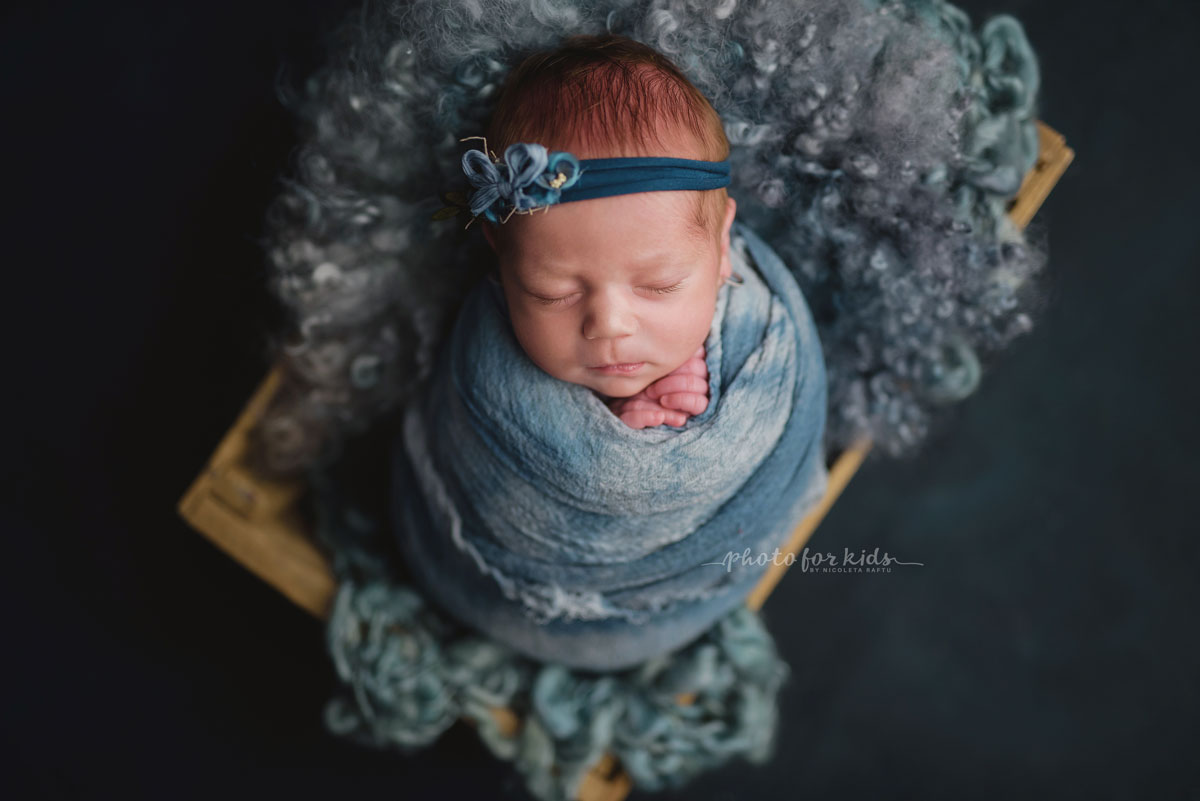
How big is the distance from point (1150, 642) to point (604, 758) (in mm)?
881

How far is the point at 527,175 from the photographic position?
78cm

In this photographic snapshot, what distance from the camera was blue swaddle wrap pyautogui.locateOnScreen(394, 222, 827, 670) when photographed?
95 cm

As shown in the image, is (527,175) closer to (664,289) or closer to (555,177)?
(555,177)

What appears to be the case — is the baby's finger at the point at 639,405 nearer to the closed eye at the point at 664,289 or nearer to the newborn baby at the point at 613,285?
the newborn baby at the point at 613,285

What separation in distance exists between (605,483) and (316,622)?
75cm

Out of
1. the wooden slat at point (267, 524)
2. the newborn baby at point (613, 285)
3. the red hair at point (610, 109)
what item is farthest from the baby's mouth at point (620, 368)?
the wooden slat at point (267, 524)

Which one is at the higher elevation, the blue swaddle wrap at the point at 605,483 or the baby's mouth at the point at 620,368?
the baby's mouth at the point at 620,368

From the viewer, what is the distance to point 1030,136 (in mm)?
1094

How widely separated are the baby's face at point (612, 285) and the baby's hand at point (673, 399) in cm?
3

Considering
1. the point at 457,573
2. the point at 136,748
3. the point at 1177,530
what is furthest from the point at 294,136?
the point at 1177,530

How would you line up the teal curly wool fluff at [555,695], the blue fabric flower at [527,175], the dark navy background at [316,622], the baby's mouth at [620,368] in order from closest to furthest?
1. the blue fabric flower at [527,175]
2. the baby's mouth at [620,368]
3. the teal curly wool fluff at [555,695]
4. the dark navy background at [316,622]

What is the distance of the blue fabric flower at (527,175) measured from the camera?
0.79 meters

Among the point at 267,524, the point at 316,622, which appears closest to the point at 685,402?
the point at 267,524

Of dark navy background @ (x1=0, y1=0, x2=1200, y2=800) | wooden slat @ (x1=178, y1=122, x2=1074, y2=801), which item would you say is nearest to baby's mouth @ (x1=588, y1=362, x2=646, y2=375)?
wooden slat @ (x1=178, y1=122, x2=1074, y2=801)
